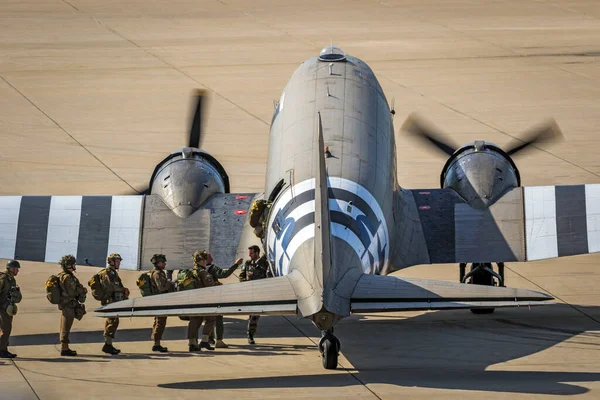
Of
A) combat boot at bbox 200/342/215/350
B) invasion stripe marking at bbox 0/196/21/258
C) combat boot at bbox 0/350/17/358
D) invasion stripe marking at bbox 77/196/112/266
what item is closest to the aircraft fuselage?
combat boot at bbox 200/342/215/350

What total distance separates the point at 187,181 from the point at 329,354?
707 cm

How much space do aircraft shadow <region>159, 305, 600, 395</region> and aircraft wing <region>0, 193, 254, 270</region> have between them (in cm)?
268

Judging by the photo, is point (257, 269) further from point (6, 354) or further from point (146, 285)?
point (6, 354)

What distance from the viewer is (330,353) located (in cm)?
1612

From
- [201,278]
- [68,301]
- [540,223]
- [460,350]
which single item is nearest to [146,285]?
[201,278]

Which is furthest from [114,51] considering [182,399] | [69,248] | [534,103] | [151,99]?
[182,399]

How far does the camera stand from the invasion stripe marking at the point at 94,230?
21.0 metres

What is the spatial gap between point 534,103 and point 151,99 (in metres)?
13.0

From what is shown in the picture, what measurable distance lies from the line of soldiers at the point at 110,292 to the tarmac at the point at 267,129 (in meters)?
0.35

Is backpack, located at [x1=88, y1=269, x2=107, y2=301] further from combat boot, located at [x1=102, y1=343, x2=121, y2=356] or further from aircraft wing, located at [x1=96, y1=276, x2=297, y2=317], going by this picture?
aircraft wing, located at [x1=96, y1=276, x2=297, y2=317]

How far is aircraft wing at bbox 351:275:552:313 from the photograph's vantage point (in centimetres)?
1468

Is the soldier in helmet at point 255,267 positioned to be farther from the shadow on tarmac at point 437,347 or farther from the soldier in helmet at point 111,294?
the soldier in helmet at point 111,294

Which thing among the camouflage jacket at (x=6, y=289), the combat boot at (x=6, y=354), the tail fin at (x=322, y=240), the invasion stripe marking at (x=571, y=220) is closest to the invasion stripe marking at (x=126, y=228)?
the camouflage jacket at (x=6, y=289)

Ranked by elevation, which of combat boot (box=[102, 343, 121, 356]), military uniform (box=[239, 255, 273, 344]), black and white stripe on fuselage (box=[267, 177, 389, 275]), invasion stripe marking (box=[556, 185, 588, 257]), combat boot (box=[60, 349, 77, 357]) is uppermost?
invasion stripe marking (box=[556, 185, 588, 257])
